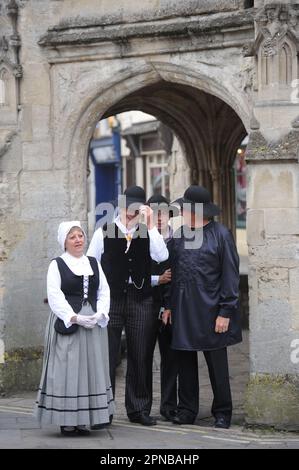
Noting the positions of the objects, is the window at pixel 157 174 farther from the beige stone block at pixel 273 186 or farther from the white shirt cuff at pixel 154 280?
the beige stone block at pixel 273 186

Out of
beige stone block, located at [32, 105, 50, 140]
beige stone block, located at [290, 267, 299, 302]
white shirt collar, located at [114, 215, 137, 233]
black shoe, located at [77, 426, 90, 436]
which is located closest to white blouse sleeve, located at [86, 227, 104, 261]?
white shirt collar, located at [114, 215, 137, 233]

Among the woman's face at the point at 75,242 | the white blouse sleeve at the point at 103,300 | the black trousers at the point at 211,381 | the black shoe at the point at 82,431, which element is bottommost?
the black shoe at the point at 82,431

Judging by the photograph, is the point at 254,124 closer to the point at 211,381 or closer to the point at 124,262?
the point at 124,262

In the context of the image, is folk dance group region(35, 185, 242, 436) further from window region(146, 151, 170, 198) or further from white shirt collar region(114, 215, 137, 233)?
window region(146, 151, 170, 198)

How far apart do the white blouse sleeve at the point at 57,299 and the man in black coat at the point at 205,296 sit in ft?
3.42

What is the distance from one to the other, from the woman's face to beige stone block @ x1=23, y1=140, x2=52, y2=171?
6.72 ft

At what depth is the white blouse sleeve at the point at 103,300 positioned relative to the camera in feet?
25.9

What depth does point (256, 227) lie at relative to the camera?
27.1 ft

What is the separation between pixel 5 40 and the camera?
32.1ft

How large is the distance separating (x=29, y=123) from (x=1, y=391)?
255 cm

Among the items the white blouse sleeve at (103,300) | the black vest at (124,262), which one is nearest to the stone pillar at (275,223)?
the black vest at (124,262)

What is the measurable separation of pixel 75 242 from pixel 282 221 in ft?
5.39

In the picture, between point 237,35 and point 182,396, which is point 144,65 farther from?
point 182,396
